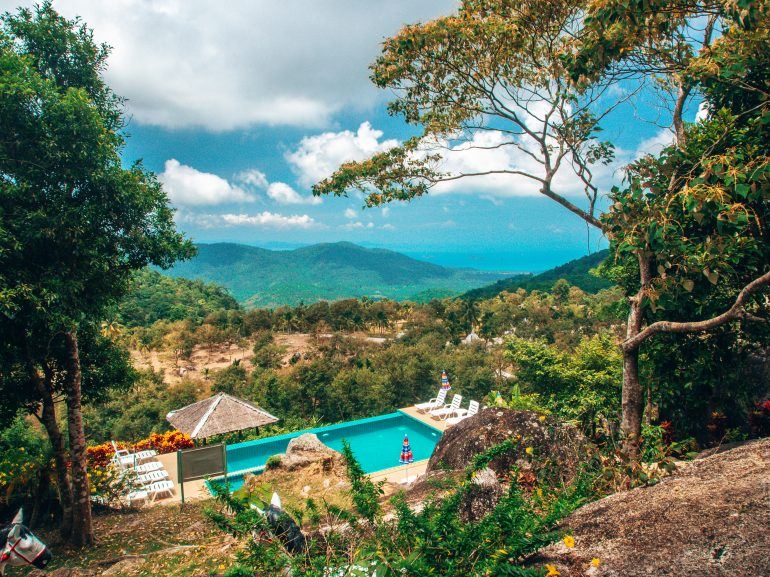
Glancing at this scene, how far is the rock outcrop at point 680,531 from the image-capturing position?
167 cm

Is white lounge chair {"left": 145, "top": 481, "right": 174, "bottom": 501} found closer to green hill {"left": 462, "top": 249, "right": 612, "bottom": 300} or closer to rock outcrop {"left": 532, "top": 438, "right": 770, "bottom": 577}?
rock outcrop {"left": 532, "top": 438, "right": 770, "bottom": 577}

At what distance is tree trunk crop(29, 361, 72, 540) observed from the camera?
17.6 feet

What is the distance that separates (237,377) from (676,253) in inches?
747

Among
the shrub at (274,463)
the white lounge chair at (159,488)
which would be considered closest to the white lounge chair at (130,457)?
the white lounge chair at (159,488)

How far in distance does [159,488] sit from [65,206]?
7.26 meters

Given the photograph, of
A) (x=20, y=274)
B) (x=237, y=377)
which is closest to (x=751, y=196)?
(x=20, y=274)

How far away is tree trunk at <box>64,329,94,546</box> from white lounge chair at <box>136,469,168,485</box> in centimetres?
476

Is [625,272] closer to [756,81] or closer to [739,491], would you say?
[756,81]

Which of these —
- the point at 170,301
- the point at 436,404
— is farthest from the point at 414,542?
the point at 170,301

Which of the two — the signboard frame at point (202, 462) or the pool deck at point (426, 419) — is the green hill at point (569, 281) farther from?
the signboard frame at point (202, 462)

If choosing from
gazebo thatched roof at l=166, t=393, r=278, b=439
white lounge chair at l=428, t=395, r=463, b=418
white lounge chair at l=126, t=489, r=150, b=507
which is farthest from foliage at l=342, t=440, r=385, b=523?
white lounge chair at l=428, t=395, r=463, b=418

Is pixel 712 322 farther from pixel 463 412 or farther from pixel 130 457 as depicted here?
pixel 463 412

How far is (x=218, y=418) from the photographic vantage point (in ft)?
39.4

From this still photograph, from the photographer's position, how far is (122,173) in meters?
4.90
